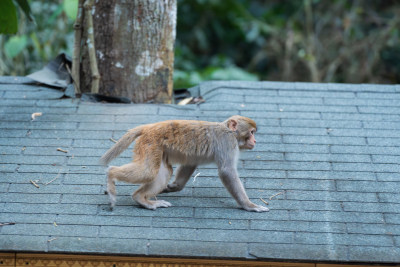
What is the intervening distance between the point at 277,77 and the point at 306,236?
12623 mm

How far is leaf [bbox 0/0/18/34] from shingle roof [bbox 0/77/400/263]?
1037 millimetres

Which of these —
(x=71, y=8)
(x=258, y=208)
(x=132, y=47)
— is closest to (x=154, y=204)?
(x=258, y=208)

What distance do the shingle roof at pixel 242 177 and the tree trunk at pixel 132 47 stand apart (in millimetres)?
607

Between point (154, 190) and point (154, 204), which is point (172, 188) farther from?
point (154, 204)

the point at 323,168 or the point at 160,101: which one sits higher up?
the point at 160,101

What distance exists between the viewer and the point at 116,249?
4805 mm

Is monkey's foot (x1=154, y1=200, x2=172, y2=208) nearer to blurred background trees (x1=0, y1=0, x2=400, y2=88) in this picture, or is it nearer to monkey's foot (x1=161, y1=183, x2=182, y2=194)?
monkey's foot (x1=161, y1=183, x2=182, y2=194)

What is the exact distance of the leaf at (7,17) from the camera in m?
6.70

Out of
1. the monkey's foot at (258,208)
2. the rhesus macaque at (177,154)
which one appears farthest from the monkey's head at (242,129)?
the monkey's foot at (258,208)

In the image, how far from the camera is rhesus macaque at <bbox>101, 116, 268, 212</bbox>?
5543 millimetres

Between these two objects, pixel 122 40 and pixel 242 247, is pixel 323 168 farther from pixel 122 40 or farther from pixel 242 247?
pixel 122 40

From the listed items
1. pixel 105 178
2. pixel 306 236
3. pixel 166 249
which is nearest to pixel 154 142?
pixel 105 178

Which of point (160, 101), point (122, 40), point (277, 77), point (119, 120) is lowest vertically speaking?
point (119, 120)

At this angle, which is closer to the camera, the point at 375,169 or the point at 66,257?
the point at 66,257
